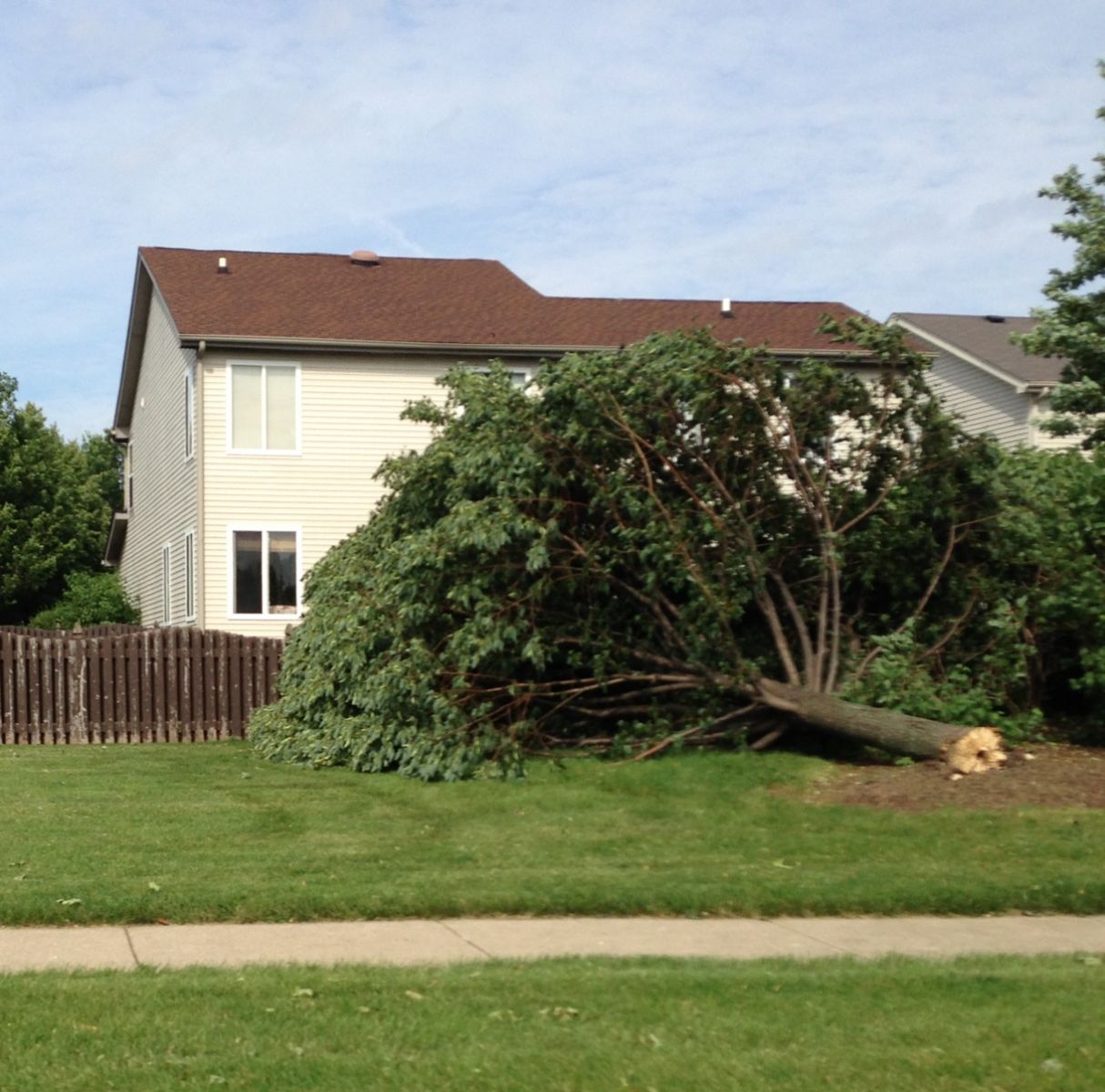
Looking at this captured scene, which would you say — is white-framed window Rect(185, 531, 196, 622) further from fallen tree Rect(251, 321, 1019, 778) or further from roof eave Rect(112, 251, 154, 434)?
fallen tree Rect(251, 321, 1019, 778)

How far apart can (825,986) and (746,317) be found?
24403 mm

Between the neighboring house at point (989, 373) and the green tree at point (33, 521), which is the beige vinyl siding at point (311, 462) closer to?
the neighboring house at point (989, 373)

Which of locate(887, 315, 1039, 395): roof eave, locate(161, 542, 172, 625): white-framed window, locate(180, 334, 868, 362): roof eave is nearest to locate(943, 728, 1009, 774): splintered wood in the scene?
locate(180, 334, 868, 362): roof eave

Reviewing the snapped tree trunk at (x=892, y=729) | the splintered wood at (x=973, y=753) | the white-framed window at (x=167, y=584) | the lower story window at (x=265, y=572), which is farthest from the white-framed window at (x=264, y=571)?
the splintered wood at (x=973, y=753)

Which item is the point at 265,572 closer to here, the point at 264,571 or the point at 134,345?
the point at 264,571

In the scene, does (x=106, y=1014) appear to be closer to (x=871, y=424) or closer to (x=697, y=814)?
(x=697, y=814)

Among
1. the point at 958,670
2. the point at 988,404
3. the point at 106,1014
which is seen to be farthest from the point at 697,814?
the point at 988,404

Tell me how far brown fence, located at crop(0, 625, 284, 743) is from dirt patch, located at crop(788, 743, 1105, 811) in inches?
358

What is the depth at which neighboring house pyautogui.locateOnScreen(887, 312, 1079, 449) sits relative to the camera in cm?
2958

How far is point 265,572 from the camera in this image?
25703 mm

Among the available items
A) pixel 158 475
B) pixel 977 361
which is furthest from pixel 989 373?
pixel 158 475

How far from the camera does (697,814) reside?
1126 cm

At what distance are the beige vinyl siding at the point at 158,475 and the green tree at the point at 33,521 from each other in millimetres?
7230

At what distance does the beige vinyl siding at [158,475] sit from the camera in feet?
90.1
